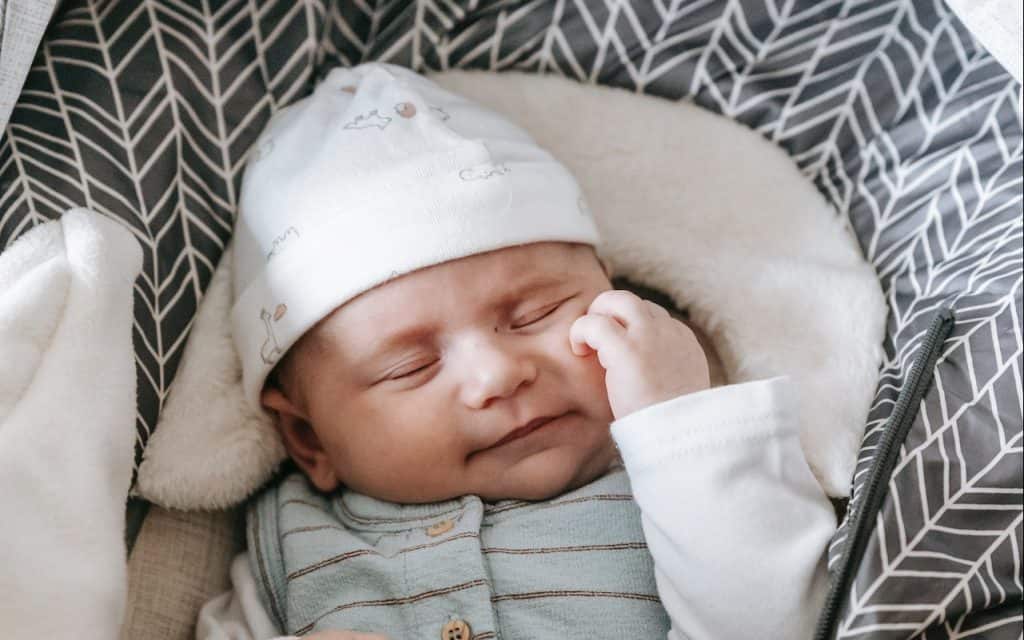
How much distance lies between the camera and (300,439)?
51.9 inches

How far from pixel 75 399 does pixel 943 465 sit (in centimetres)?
85

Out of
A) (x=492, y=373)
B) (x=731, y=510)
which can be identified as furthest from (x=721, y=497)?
(x=492, y=373)

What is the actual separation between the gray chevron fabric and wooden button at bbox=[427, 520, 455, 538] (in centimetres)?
35

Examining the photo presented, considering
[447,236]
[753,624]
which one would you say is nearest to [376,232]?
[447,236]

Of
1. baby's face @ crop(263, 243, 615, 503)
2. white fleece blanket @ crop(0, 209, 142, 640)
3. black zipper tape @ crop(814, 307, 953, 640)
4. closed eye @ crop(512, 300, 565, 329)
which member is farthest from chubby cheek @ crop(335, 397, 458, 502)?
black zipper tape @ crop(814, 307, 953, 640)

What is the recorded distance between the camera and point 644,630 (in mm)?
1119

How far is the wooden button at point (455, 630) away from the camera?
1.08 metres

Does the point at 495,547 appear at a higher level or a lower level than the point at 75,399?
lower

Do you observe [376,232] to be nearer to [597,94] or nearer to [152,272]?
[152,272]

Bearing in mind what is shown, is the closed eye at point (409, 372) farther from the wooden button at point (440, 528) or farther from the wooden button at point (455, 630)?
the wooden button at point (455, 630)

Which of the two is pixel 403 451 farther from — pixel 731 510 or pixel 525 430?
pixel 731 510

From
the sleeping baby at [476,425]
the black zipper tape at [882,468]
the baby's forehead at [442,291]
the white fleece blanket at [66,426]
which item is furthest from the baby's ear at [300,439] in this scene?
the black zipper tape at [882,468]

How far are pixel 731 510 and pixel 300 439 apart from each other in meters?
0.55

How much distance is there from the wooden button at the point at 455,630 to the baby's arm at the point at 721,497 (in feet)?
0.69
